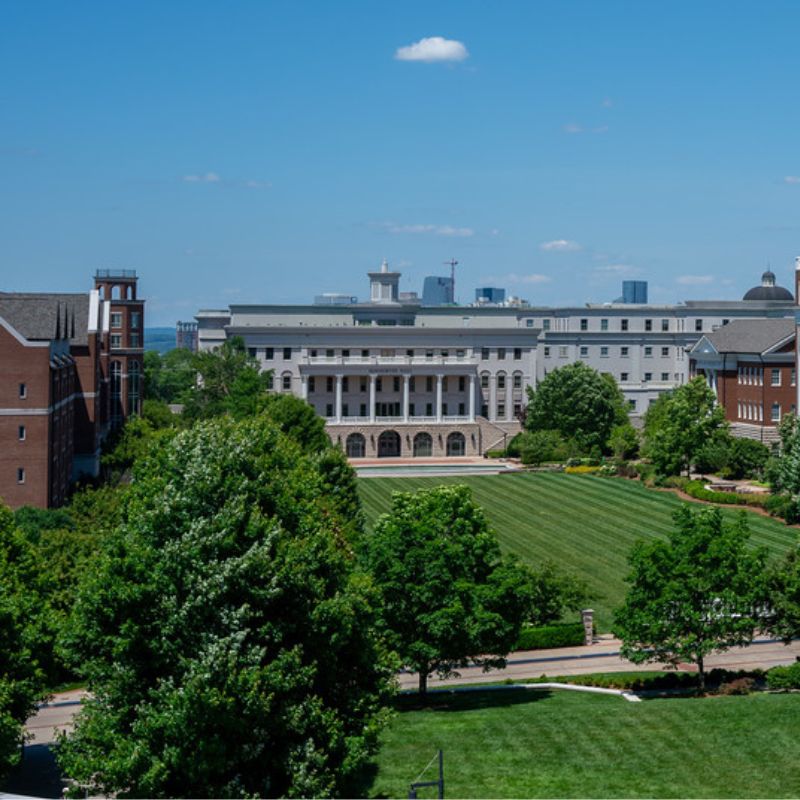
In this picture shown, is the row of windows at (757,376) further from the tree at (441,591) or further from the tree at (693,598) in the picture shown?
the tree at (441,591)

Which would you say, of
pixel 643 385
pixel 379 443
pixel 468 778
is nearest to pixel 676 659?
pixel 468 778

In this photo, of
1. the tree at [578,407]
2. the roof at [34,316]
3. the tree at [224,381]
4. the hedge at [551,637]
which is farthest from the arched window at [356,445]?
the hedge at [551,637]

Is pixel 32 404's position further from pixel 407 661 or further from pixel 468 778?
pixel 468 778

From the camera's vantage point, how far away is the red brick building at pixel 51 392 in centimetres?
5834

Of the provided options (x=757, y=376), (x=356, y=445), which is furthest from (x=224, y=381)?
(x=757, y=376)

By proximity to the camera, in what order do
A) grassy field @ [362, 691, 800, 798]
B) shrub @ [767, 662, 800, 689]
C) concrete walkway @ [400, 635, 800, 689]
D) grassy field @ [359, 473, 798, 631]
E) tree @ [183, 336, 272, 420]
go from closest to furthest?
grassy field @ [362, 691, 800, 798] < shrub @ [767, 662, 800, 689] < concrete walkway @ [400, 635, 800, 689] < grassy field @ [359, 473, 798, 631] < tree @ [183, 336, 272, 420]

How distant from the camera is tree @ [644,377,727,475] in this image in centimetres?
8731

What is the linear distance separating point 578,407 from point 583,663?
61.9 meters

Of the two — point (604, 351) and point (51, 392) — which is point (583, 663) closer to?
point (51, 392)

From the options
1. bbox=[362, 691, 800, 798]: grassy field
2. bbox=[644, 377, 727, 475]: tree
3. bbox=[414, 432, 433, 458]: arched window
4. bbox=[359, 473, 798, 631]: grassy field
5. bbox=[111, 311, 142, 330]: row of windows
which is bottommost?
bbox=[362, 691, 800, 798]: grassy field

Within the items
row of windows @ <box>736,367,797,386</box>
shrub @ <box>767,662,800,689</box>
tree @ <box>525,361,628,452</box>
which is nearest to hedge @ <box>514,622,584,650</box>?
shrub @ <box>767,662,800,689</box>

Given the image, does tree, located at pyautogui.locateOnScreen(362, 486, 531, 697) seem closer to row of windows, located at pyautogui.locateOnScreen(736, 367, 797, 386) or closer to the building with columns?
row of windows, located at pyautogui.locateOnScreen(736, 367, 797, 386)

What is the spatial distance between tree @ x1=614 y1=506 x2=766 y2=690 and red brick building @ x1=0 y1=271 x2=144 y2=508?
29.6 meters

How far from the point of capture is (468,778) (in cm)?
2769
